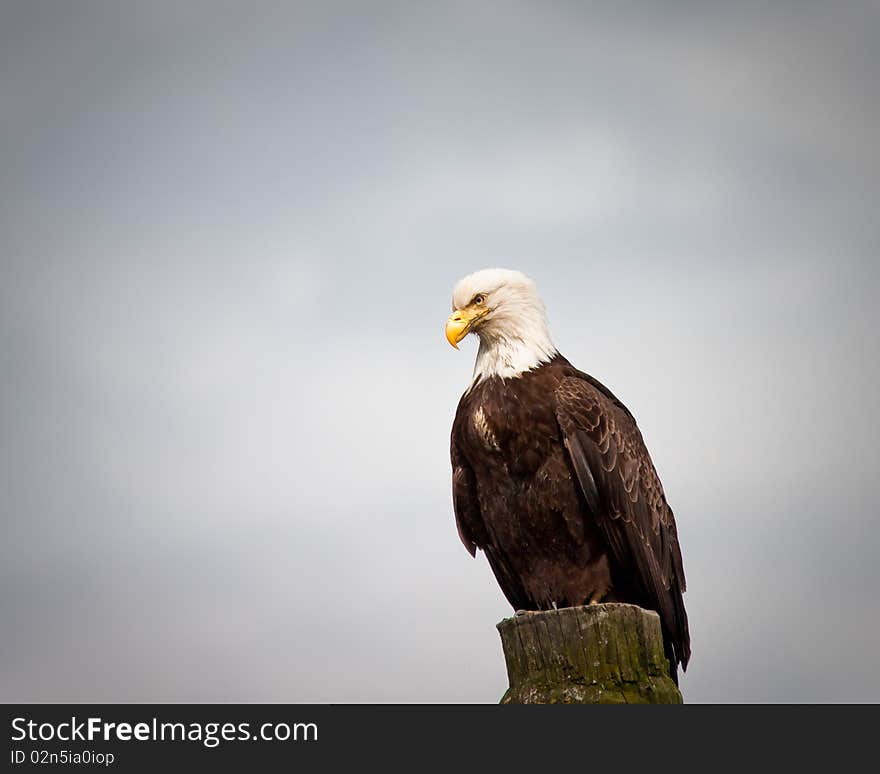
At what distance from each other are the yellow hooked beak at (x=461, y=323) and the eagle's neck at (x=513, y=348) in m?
0.12

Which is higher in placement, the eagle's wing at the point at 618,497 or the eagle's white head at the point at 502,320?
the eagle's white head at the point at 502,320

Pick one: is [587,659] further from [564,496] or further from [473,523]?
[473,523]

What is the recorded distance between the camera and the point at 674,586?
676cm

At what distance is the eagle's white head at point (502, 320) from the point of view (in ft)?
21.9

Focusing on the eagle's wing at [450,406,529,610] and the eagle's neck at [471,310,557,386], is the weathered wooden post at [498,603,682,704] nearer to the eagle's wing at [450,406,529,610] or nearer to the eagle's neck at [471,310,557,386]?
the eagle's wing at [450,406,529,610]

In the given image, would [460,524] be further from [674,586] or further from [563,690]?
[563,690]

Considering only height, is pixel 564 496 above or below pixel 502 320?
below

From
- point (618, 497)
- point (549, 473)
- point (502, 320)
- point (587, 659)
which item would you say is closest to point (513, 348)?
point (502, 320)

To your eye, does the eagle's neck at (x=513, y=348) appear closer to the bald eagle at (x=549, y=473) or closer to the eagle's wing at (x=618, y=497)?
the bald eagle at (x=549, y=473)

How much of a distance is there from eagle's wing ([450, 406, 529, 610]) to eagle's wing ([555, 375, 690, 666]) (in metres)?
0.74

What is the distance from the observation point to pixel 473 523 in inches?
273

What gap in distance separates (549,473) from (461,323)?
3.61 ft

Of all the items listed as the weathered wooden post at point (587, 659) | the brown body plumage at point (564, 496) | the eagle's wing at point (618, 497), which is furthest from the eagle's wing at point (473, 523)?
the weathered wooden post at point (587, 659)

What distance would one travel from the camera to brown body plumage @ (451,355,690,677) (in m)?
6.42
